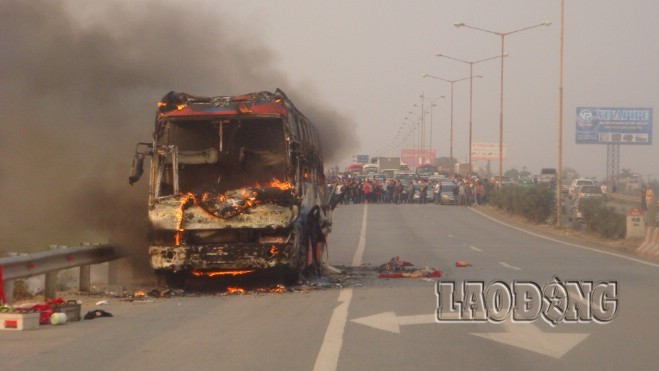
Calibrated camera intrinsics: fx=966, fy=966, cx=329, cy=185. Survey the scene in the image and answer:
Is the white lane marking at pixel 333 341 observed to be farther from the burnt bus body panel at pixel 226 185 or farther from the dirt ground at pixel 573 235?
the dirt ground at pixel 573 235

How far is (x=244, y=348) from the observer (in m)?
9.50

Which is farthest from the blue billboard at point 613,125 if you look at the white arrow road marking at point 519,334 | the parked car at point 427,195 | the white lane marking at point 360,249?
the white arrow road marking at point 519,334

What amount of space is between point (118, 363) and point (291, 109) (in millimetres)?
8224

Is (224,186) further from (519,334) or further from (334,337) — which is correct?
(519,334)

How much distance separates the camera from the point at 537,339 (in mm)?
10039

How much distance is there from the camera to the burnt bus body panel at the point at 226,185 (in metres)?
14.9

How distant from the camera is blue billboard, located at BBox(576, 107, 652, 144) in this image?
78250 millimetres

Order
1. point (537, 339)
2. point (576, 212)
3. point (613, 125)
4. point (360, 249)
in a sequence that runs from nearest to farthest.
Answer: point (537, 339) < point (360, 249) < point (576, 212) < point (613, 125)

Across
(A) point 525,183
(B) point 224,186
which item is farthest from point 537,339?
(A) point 525,183

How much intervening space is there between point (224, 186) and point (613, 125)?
67.7 meters

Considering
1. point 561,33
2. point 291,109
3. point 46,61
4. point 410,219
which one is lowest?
point 410,219

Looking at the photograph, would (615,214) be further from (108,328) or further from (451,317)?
(108,328)

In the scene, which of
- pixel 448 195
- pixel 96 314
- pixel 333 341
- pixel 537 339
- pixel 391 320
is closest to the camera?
pixel 333 341

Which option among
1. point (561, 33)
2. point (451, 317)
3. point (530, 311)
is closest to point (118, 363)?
point (451, 317)
